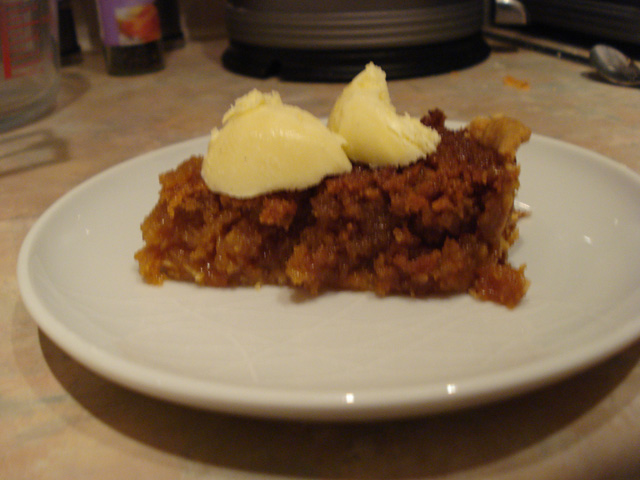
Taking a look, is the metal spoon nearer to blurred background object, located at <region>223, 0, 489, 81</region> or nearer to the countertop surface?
blurred background object, located at <region>223, 0, 489, 81</region>

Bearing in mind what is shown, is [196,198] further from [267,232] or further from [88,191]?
[88,191]

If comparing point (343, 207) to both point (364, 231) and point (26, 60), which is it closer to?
point (364, 231)

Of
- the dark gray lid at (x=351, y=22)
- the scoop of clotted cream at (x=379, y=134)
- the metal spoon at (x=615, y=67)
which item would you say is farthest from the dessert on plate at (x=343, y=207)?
the metal spoon at (x=615, y=67)

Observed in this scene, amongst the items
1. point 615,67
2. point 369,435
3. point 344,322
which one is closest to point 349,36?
point 615,67

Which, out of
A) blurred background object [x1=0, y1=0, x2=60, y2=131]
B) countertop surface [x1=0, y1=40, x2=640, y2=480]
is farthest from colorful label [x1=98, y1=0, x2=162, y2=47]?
countertop surface [x1=0, y1=40, x2=640, y2=480]

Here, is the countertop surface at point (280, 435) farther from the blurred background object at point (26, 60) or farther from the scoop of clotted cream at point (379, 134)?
the blurred background object at point (26, 60)
